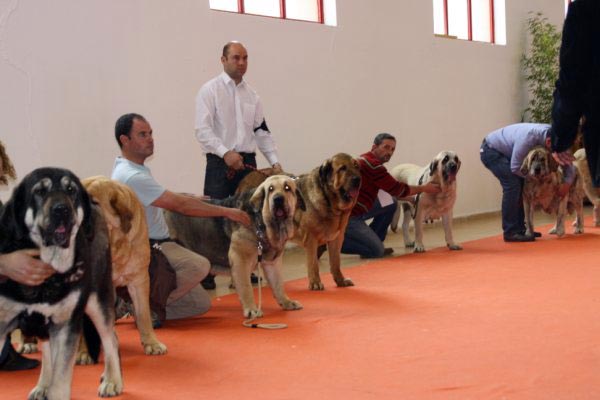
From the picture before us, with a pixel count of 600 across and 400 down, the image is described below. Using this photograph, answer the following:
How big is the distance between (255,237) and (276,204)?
279mm

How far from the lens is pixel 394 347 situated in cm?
434

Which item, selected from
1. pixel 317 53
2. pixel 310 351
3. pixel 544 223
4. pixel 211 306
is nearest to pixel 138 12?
pixel 317 53

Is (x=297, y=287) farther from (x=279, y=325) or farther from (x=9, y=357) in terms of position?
(x=9, y=357)

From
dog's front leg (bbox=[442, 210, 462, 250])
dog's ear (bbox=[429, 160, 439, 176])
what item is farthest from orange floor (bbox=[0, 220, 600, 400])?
dog's ear (bbox=[429, 160, 439, 176])

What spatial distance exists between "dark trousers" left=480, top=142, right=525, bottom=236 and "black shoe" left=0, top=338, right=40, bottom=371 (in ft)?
20.9

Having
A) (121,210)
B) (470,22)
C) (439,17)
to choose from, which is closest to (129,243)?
(121,210)

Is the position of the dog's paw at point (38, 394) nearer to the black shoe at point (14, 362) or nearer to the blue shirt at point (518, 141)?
the black shoe at point (14, 362)

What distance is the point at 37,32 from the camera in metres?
6.75

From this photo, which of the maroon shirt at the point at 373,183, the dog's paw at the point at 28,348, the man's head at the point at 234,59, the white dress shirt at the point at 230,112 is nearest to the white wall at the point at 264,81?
the white dress shirt at the point at 230,112

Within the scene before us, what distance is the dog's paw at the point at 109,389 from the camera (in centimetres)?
357

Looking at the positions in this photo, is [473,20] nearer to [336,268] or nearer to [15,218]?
[336,268]

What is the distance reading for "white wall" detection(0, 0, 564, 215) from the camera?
6.82 metres

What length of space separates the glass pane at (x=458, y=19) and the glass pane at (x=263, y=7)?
13.7 ft

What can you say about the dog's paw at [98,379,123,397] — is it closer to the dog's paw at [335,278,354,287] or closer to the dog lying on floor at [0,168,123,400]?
the dog lying on floor at [0,168,123,400]
